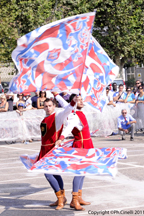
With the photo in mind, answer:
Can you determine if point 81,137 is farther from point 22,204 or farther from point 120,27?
point 120,27

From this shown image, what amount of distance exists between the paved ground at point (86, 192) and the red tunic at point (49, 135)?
0.90 metres

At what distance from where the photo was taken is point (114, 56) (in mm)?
38125

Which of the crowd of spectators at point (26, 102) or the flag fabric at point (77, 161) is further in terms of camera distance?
the crowd of spectators at point (26, 102)

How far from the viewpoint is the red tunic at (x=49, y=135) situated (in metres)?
7.16

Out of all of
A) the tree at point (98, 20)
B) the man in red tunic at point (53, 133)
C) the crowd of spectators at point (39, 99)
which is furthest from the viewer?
the tree at point (98, 20)

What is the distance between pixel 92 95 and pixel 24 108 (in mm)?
9220

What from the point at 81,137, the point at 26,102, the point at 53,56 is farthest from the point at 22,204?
the point at 26,102

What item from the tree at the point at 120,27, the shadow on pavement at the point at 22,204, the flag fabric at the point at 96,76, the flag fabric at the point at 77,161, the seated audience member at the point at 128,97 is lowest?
the shadow on pavement at the point at 22,204

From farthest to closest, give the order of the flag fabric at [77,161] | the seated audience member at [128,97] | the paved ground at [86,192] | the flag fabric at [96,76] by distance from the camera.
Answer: the seated audience member at [128,97], the flag fabric at [96,76], the paved ground at [86,192], the flag fabric at [77,161]

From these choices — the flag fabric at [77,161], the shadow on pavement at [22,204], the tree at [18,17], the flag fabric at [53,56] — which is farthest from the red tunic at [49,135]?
the tree at [18,17]

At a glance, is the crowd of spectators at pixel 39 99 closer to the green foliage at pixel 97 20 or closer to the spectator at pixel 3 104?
the spectator at pixel 3 104

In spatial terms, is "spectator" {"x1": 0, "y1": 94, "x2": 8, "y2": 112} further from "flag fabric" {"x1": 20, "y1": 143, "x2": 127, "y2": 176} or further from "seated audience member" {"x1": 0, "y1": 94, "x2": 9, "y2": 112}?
"flag fabric" {"x1": 20, "y1": 143, "x2": 127, "y2": 176}

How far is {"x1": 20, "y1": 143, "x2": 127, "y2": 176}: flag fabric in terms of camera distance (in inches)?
252

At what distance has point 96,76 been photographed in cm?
852
